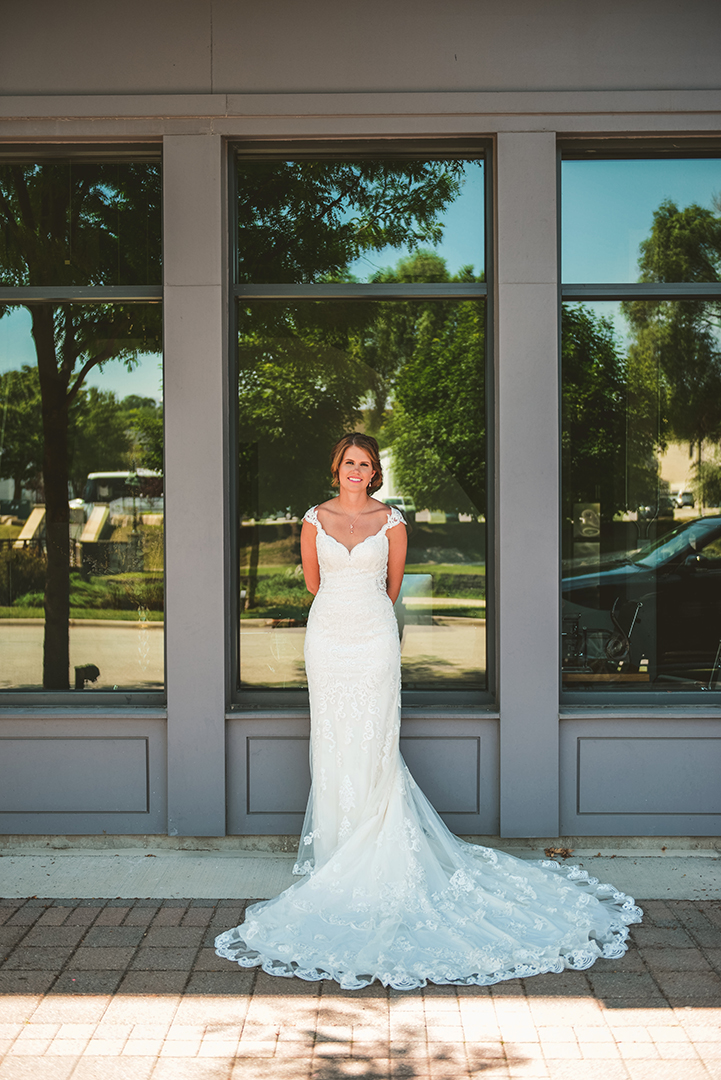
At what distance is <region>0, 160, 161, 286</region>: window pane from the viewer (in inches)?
198

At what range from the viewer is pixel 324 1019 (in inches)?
122

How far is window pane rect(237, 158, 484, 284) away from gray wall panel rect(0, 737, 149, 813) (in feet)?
9.19

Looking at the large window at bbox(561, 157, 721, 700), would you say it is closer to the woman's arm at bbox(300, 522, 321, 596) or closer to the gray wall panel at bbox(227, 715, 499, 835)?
the gray wall panel at bbox(227, 715, 499, 835)

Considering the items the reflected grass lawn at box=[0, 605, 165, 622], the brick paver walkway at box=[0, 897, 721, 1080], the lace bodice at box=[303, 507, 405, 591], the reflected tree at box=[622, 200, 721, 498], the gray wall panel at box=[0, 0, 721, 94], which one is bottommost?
the brick paver walkway at box=[0, 897, 721, 1080]

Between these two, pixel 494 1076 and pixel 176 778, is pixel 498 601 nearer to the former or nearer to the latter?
pixel 176 778

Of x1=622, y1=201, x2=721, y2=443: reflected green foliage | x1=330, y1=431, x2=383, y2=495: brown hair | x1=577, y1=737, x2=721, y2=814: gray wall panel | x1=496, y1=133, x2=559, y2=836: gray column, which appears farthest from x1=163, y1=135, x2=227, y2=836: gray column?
x1=622, y1=201, x2=721, y2=443: reflected green foliage

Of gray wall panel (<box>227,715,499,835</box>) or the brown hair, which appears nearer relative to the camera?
the brown hair

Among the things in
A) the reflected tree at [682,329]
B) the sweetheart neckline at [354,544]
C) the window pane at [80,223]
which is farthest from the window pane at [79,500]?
the reflected tree at [682,329]

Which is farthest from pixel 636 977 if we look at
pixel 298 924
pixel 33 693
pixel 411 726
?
pixel 33 693

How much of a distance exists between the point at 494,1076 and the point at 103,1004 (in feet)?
4.78

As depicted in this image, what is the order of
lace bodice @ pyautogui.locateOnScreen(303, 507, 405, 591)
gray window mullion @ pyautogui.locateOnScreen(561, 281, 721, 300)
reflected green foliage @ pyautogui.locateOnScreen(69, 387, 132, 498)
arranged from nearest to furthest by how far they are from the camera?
lace bodice @ pyautogui.locateOnScreen(303, 507, 405, 591) < gray window mullion @ pyautogui.locateOnScreen(561, 281, 721, 300) < reflected green foliage @ pyautogui.locateOnScreen(69, 387, 132, 498)

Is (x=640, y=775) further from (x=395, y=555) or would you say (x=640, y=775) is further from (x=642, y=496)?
(x=395, y=555)

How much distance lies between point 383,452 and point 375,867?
99.2 inches

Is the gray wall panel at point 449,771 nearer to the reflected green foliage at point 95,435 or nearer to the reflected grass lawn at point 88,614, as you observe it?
the reflected grass lawn at point 88,614
